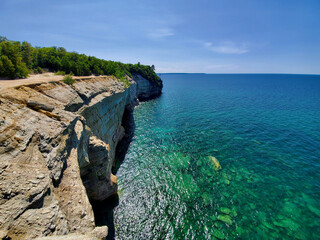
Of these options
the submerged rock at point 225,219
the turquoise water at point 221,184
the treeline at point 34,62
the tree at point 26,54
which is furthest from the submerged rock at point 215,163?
the tree at point 26,54

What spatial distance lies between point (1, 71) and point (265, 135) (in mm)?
47633

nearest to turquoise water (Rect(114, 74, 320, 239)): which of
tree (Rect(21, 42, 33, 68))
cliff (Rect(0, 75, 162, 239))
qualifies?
cliff (Rect(0, 75, 162, 239))

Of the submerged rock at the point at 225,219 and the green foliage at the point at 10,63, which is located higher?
the green foliage at the point at 10,63

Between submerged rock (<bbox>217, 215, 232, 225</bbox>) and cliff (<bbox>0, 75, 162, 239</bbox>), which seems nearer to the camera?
cliff (<bbox>0, 75, 162, 239</bbox>)

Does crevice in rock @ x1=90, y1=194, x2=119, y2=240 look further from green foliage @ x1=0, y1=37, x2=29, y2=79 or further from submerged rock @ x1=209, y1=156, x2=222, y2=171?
green foliage @ x1=0, y1=37, x2=29, y2=79

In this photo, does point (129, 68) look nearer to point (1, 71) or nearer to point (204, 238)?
point (1, 71)

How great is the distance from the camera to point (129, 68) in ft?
256

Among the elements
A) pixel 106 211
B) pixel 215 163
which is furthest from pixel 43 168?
pixel 215 163

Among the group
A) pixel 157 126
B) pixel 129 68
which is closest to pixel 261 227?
pixel 157 126

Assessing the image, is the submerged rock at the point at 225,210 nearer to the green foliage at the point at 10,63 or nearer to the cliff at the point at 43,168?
the cliff at the point at 43,168

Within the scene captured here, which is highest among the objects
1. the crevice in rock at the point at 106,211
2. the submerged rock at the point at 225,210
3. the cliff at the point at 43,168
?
the cliff at the point at 43,168

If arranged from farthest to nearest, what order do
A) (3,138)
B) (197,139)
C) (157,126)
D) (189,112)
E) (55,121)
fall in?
1. (189,112)
2. (157,126)
3. (197,139)
4. (55,121)
5. (3,138)

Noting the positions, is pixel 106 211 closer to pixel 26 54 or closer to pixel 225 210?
pixel 225 210

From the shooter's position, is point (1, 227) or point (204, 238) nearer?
point (1, 227)
